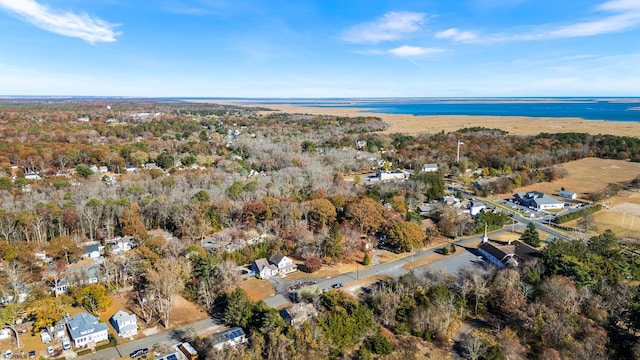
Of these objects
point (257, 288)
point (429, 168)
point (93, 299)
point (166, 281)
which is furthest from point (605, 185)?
point (93, 299)

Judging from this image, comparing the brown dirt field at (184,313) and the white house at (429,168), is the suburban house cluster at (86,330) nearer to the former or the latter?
the brown dirt field at (184,313)

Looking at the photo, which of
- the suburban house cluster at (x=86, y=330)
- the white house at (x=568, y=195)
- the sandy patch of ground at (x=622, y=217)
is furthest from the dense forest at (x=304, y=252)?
the white house at (x=568, y=195)

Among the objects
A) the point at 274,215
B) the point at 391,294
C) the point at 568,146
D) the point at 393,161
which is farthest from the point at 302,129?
the point at 391,294

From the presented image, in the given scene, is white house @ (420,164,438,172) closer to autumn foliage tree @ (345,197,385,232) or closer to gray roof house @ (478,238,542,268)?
autumn foliage tree @ (345,197,385,232)

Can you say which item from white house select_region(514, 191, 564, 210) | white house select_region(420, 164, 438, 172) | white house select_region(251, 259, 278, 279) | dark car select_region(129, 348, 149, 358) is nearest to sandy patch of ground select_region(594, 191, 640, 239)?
white house select_region(514, 191, 564, 210)

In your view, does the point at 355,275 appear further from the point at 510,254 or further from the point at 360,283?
the point at 510,254

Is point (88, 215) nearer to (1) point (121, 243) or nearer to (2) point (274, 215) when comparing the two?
(1) point (121, 243)

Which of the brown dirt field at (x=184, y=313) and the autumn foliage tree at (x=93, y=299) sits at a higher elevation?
the autumn foliage tree at (x=93, y=299)
